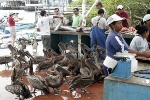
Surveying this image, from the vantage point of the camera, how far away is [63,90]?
7.81m

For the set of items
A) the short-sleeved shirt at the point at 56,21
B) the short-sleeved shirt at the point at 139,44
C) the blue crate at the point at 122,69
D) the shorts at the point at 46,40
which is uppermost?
the short-sleeved shirt at the point at 56,21

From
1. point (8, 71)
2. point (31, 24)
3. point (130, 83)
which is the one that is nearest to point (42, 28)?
point (8, 71)

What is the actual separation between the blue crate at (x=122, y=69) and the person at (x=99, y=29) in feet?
17.1

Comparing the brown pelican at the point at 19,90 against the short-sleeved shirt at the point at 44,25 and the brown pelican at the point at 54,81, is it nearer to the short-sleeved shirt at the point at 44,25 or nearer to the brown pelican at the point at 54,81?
the brown pelican at the point at 54,81

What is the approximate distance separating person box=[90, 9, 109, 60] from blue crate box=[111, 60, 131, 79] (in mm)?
5203

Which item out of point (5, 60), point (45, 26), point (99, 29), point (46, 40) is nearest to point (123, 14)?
point (99, 29)

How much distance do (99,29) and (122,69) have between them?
555 centimetres

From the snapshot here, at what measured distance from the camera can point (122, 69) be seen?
15.0 feet

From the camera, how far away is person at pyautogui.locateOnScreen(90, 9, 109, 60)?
9.65 metres

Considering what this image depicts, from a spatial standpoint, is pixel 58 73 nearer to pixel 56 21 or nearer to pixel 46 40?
pixel 46 40

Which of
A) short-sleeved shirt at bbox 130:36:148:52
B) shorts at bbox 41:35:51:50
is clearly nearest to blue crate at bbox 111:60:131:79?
short-sleeved shirt at bbox 130:36:148:52

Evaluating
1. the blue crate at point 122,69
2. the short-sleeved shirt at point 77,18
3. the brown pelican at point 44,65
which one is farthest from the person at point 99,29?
the blue crate at point 122,69

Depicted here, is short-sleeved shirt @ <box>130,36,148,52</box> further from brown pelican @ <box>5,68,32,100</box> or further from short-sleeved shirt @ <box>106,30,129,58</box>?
brown pelican @ <box>5,68,32,100</box>

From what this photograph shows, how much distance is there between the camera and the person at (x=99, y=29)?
9650 mm
